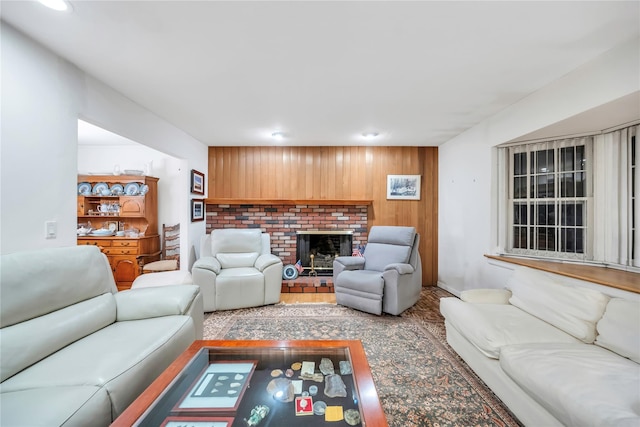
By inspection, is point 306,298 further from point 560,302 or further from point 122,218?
point 122,218

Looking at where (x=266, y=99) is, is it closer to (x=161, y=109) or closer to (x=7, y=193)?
(x=161, y=109)

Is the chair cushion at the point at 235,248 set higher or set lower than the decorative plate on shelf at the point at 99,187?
lower

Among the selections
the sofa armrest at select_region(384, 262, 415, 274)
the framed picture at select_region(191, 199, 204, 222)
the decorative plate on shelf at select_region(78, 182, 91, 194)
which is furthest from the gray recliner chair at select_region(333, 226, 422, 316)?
the decorative plate on shelf at select_region(78, 182, 91, 194)

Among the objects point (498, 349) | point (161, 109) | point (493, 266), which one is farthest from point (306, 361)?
point (161, 109)

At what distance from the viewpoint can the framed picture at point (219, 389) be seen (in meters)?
1.24

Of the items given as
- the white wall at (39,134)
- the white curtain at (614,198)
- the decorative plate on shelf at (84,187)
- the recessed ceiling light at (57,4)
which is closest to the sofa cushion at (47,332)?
the white wall at (39,134)

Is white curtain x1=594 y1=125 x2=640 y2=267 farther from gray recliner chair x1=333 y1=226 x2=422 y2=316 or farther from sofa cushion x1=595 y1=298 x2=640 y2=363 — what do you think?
gray recliner chair x1=333 y1=226 x2=422 y2=316

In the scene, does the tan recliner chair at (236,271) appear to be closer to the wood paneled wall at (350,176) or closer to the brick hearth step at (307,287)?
the brick hearth step at (307,287)

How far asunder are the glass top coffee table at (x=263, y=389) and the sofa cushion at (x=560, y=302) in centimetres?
144

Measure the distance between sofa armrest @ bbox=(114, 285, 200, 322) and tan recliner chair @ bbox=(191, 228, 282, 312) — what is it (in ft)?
3.86

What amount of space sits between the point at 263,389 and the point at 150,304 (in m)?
1.16

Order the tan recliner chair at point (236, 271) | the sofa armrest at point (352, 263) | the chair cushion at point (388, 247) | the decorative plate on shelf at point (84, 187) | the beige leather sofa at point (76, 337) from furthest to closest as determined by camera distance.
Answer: the decorative plate on shelf at point (84, 187)
the sofa armrest at point (352, 263)
the chair cushion at point (388, 247)
the tan recliner chair at point (236, 271)
the beige leather sofa at point (76, 337)

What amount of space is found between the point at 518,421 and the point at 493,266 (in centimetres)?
192

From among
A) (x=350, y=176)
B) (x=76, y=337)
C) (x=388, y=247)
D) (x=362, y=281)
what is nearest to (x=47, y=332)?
(x=76, y=337)
